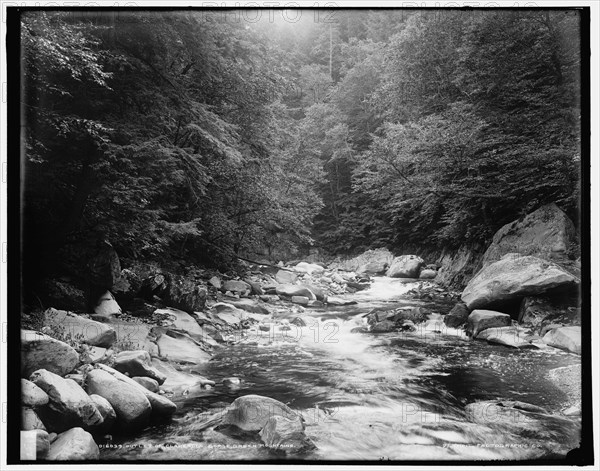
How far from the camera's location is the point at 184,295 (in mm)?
6035

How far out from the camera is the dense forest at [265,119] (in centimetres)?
347

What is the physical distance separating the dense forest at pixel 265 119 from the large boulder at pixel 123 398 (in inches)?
41.7

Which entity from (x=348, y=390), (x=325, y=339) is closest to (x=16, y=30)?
(x=348, y=390)

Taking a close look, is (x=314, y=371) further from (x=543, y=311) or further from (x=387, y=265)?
(x=387, y=265)

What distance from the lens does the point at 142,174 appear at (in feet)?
15.3

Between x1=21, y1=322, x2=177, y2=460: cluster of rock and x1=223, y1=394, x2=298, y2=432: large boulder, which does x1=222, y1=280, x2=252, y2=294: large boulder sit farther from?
x1=223, y1=394, x2=298, y2=432: large boulder

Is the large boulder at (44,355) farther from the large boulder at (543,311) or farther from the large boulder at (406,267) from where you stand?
the large boulder at (406,267)

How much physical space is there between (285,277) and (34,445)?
7.47 meters

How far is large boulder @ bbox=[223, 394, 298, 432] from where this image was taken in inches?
115

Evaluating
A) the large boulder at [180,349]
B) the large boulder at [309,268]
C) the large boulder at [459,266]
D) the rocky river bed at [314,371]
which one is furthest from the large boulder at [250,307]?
the large boulder at [309,268]

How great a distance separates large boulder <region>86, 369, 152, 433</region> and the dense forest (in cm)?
106

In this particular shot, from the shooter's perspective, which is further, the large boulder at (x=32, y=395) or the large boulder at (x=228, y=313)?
the large boulder at (x=228, y=313)

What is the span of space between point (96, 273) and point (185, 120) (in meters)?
2.28

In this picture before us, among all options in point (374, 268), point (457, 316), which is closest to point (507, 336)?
point (457, 316)
